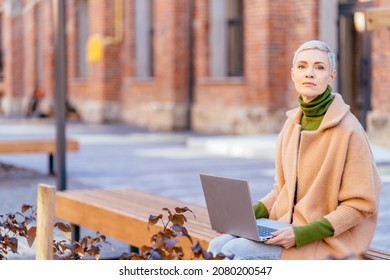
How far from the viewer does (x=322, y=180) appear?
3617 mm

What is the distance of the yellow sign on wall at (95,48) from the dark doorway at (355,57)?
9.82 m

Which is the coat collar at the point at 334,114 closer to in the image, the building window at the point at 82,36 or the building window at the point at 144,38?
the building window at the point at 144,38

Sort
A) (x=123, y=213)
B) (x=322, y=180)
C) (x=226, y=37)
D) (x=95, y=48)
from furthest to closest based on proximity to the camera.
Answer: (x=95, y=48), (x=226, y=37), (x=123, y=213), (x=322, y=180)

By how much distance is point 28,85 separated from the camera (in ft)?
111

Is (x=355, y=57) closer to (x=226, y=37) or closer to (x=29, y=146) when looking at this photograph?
(x=226, y=37)

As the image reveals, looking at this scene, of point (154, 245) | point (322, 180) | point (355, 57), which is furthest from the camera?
point (355, 57)

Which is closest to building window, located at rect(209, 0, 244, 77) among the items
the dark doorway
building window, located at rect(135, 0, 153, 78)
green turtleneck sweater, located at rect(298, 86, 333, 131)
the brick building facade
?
the brick building facade

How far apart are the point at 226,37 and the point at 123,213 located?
15202mm

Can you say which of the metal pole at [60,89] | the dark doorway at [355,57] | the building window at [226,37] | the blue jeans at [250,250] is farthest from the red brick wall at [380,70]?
the blue jeans at [250,250]

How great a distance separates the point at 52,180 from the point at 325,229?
812 cm

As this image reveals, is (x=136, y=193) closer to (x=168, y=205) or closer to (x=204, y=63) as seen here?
(x=168, y=205)

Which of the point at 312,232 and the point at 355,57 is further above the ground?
the point at 355,57

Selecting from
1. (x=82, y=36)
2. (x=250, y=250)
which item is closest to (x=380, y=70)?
(x=250, y=250)

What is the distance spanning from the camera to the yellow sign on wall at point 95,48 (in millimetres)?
25453
